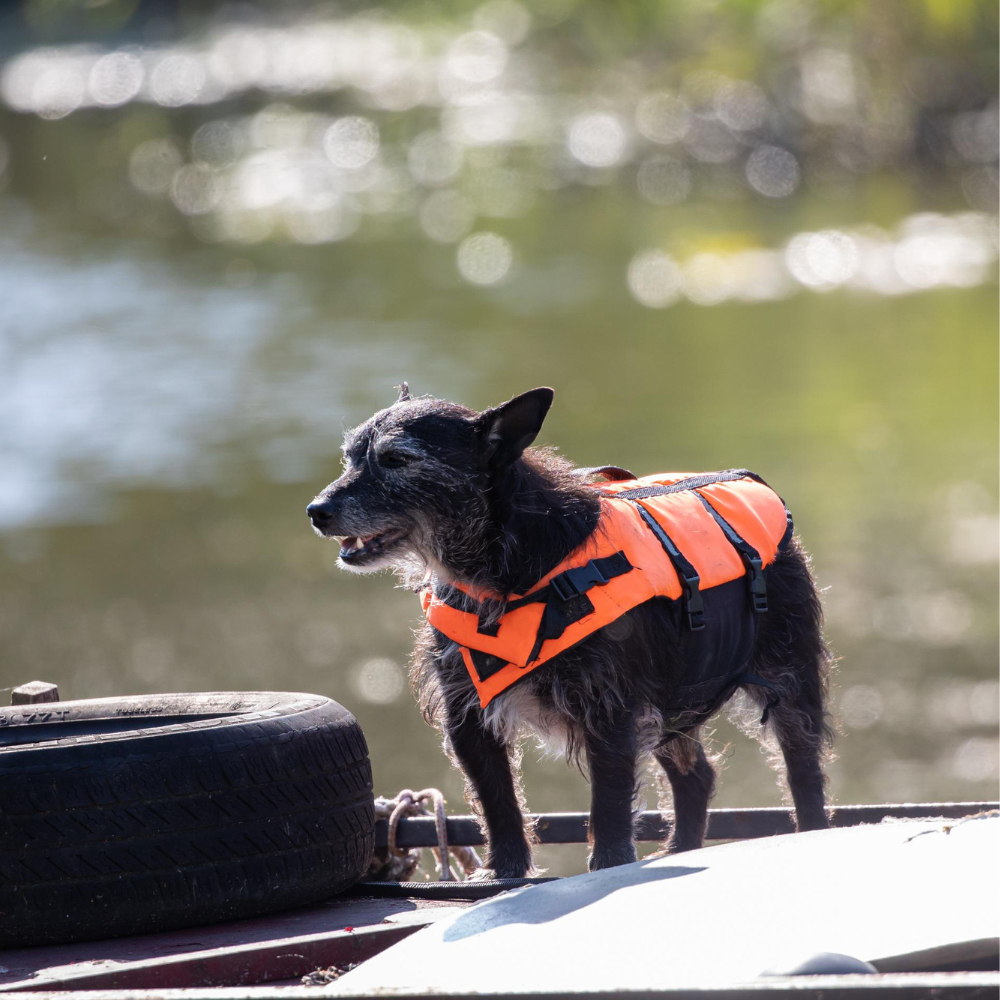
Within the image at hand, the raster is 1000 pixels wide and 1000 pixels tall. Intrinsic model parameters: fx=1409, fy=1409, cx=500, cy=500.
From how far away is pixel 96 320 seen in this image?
29109 millimetres

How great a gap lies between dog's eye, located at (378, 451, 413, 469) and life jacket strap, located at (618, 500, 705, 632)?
85 cm

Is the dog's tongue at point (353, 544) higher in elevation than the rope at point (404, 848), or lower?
higher

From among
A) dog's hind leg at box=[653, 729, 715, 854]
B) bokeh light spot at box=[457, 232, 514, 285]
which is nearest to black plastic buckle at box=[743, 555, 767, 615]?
dog's hind leg at box=[653, 729, 715, 854]

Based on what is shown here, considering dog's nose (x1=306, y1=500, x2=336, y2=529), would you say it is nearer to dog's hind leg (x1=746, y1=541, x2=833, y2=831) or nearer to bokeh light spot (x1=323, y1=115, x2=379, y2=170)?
dog's hind leg (x1=746, y1=541, x2=833, y2=831)

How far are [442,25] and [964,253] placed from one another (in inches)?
860

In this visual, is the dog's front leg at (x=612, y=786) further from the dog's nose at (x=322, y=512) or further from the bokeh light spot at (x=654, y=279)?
the bokeh light spot at (x=654, y=279)

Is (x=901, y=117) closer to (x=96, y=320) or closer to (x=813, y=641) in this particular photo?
(x=96, y=320)

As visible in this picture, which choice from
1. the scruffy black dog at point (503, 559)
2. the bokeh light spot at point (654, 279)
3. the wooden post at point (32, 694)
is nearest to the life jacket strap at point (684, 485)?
the scruffy black dog at point (503, 559)

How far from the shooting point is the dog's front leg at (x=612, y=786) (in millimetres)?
4480

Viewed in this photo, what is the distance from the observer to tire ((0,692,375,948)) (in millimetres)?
4105

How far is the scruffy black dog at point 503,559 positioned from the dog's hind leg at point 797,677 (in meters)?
0.52

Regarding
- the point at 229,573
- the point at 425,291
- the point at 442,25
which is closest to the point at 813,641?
the point at 229,573

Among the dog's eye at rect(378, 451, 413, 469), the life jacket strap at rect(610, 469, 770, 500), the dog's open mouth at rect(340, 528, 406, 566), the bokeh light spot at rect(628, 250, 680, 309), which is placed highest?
the bokeh light spot at rect(628, 250, 680, 309)

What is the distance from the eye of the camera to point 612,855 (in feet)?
14.8
